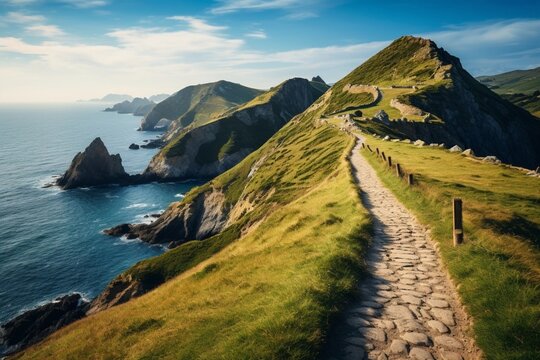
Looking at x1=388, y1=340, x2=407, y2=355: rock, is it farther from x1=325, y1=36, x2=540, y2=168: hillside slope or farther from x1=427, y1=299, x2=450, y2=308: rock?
x1=325, y1=36, x2=540, y2=168: hillside slope

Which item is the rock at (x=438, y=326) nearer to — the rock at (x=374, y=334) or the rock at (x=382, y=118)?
the rock at (x=374, y=334)

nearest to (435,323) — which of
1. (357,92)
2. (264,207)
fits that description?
(264,207)

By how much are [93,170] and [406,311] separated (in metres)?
172

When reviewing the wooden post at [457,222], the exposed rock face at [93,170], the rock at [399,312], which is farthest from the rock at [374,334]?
the exposed rock face at [93,170]

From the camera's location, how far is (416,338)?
423 inches

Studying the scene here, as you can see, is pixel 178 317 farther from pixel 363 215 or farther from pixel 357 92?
pixel 357 92

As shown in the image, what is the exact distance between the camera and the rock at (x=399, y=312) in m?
12.0

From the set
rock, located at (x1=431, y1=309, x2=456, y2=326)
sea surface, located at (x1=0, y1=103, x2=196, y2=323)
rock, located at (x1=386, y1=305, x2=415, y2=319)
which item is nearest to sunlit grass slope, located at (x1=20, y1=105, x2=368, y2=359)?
rock, located at (x1=386, y1=305, x2=415, y2=319)

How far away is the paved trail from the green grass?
22.8 inches

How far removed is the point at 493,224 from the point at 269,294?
12297mm

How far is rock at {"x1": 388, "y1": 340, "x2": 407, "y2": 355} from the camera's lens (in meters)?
10.1

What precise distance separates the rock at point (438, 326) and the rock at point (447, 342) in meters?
0.29

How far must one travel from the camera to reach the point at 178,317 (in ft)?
52.9

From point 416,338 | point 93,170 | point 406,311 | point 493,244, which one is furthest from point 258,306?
point 93,170
